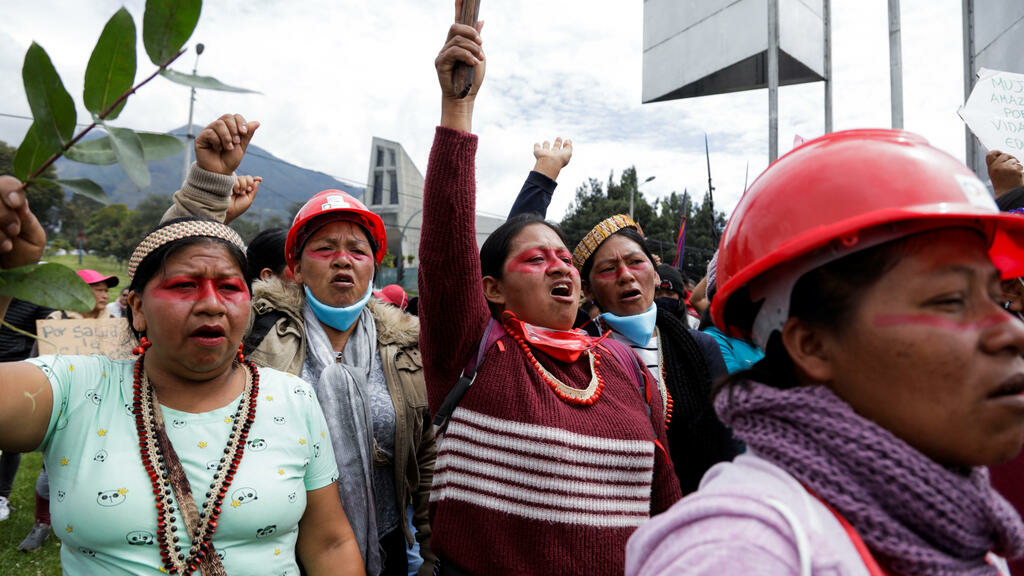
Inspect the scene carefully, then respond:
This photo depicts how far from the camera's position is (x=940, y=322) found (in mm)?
935

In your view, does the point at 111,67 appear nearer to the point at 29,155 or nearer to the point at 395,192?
the point at 29,155

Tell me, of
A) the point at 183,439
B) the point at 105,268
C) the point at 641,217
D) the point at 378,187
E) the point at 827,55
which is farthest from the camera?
the point at 378,187

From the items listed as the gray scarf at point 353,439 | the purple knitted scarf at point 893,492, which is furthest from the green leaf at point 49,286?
the gray scarf at point 353,439

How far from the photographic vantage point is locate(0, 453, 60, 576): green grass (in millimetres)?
4176

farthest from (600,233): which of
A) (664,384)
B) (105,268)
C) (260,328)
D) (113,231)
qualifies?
(113,231)

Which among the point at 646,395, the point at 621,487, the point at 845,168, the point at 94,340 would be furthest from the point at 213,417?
the point at 94,340

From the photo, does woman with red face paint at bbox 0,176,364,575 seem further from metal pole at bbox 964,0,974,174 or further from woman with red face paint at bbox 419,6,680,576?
metal pole at bbox 964,0,974,174

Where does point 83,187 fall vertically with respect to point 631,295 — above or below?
above

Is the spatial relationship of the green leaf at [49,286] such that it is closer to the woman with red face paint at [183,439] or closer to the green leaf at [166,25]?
the green leaf at [166,25]

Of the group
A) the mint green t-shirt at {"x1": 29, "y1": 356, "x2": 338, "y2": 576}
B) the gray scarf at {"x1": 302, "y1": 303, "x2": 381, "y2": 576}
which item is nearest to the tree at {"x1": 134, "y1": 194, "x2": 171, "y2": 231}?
the gray scarf at {"x1": 302, "y1": 303, "x2": 381, "y2": 576}

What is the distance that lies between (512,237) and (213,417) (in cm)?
119

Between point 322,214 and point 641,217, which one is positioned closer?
point 322,214

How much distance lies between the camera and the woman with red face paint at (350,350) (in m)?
2.35

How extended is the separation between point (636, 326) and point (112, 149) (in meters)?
2.33
